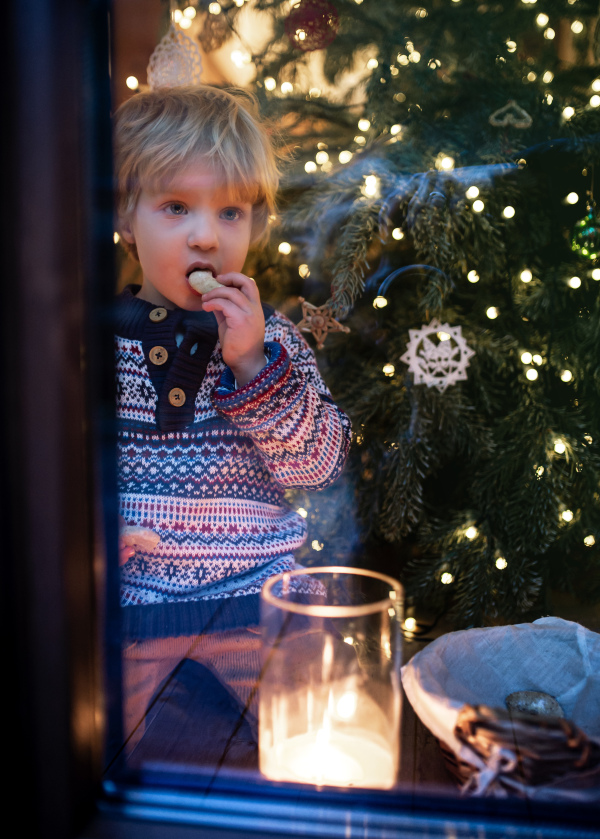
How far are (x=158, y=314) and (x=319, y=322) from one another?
23 centimetres

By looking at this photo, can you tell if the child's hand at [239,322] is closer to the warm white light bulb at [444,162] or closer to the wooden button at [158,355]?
the wooden button at [158,355]

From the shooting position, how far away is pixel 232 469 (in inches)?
29.8

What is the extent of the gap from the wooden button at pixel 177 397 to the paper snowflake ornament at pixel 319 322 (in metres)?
0.20

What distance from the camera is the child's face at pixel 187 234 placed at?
68cm

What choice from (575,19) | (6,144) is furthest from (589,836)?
(575,19)

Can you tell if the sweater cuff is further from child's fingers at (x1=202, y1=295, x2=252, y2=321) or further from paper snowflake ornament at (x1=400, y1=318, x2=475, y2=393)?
paper snowflake ornament at (x1=400, y1=318, x2=475, y2=393)

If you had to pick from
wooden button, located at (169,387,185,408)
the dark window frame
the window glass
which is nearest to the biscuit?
the window glass

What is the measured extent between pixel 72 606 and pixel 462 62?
28.5 inches

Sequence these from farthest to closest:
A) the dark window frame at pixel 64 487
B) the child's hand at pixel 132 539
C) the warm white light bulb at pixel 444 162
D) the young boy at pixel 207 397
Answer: the warm white light bulb at pixel 444 162 → the young boy at pixel 207 397 → the child's hand at pixel 132 539 → the dark window frame at pixel 64 487

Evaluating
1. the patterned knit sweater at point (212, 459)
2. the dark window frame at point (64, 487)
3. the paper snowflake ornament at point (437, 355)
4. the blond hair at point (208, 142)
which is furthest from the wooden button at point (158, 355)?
the paper snowflake ornament at point (437, 355)

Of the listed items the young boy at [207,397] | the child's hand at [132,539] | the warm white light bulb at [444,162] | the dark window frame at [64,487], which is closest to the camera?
the dark window frame at [64,487]

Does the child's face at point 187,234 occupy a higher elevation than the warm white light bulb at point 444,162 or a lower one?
lower

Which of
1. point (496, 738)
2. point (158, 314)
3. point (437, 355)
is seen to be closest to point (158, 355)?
point (158, 314)

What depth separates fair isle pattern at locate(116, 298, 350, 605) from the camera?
2.23 feet
